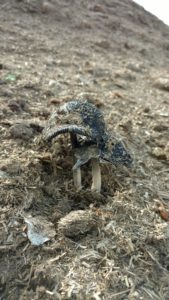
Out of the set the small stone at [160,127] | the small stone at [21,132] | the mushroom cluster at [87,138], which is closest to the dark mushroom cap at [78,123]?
the mushroom cluster at [87,138]

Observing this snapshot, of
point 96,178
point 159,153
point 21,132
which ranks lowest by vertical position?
point 159,153

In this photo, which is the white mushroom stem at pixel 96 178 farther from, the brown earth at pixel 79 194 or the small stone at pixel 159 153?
the small stone at pixel 159 153

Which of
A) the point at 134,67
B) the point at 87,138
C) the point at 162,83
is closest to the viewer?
the point at 87,138

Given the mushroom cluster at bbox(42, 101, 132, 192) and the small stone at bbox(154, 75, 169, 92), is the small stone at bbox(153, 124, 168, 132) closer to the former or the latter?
the mushroom cluster at bbox(42, 101, 132, 192)

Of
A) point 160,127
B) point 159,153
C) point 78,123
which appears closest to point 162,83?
point 160,127

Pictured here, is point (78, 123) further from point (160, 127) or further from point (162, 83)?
point (162, 83)

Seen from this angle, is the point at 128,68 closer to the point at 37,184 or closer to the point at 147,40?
the point at 147,40
